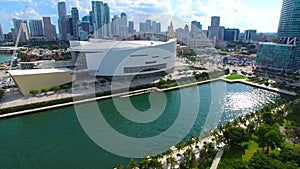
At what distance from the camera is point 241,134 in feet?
25.2

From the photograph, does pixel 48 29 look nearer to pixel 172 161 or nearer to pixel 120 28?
pixel 120 28

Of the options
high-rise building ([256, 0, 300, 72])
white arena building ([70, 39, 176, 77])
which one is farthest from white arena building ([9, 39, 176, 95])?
high-rise building ([256, 0, 300, 72])

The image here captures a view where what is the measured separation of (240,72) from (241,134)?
16.8 m

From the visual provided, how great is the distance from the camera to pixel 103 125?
34.2 feet

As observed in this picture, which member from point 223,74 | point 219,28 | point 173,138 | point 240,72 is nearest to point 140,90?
point 173,138

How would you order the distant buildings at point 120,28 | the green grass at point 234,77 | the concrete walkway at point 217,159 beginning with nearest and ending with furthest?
the concrete walkway at point 217,159
the green grass at point 234,77
the distant buildings at point 120,28

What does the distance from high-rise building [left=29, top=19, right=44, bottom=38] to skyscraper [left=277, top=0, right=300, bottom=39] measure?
2587 inches

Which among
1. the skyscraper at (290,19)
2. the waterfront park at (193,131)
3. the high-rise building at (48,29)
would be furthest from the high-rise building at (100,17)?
the skyscraper at (290,19)

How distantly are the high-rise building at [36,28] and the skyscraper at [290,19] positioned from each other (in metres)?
65.7

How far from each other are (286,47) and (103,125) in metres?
22.4

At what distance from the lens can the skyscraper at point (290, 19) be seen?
68.9 ft

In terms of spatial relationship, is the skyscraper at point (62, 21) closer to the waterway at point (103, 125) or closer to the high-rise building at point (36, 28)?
the high-rise building at point (36, 28)

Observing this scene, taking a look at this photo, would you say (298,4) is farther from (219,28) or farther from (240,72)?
(219,28)

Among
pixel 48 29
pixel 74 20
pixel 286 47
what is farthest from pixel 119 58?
pixel 48 29
